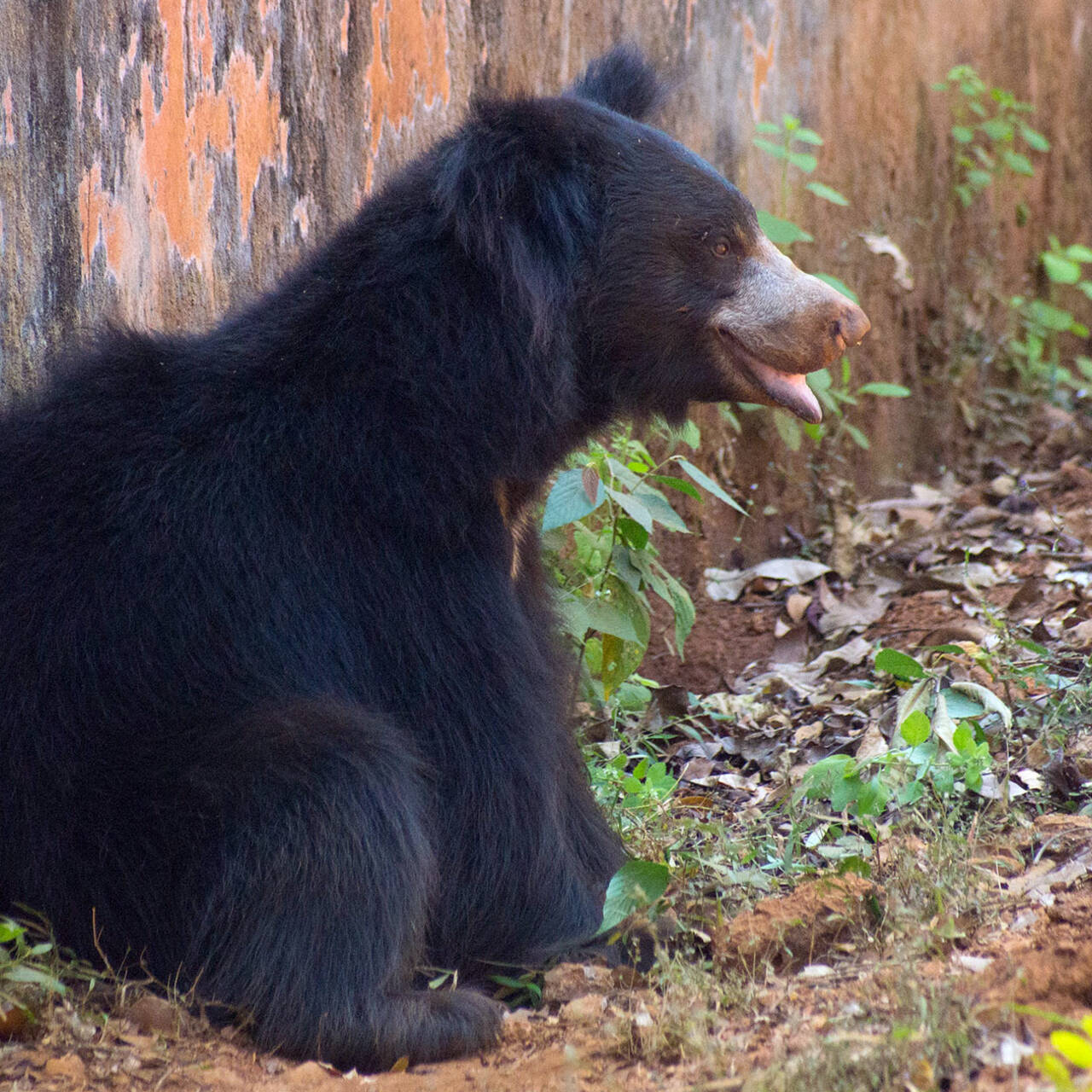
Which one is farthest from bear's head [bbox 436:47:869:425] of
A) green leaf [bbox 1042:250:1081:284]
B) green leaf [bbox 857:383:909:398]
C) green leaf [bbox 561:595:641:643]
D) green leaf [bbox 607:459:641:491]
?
green leaf [bbox 1042:250:1081:284]

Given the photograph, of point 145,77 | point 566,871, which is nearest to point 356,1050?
point 566,871

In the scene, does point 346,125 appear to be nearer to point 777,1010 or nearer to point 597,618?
point 597,618

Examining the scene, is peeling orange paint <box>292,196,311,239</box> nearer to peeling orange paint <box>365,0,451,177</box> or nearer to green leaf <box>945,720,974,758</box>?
peeling orange paint <box>365,0,451,177</box>

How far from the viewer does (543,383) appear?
2.61 meters

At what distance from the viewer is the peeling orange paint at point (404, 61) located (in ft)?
12.8

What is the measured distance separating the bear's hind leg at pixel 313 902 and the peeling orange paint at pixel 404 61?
2146mm

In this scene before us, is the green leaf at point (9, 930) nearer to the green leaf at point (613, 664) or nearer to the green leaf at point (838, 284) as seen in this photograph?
the green leaf at point (613, 664)

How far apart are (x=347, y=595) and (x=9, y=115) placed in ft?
4.25

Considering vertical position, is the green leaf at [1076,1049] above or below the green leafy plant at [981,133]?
below

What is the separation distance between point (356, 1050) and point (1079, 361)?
602 cm

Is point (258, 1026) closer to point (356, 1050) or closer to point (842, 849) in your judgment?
point (356, 1050)

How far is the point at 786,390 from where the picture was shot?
2.96 metres

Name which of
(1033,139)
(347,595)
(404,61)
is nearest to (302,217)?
(404,61)

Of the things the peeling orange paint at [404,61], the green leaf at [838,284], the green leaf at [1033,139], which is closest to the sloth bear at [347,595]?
the peeling orange paint at [404,61]
